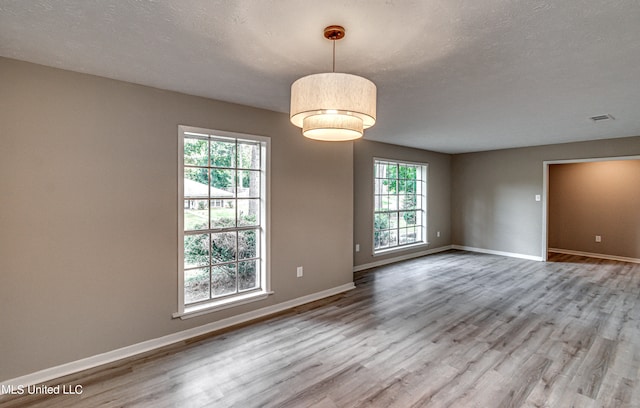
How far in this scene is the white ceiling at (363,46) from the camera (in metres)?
1.65

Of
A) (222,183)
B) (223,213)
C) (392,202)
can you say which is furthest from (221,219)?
(392,202)

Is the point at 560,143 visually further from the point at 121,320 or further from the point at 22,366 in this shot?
the point at 22,366

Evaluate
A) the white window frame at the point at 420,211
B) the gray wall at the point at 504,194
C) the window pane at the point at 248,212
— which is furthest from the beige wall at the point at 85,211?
the gray wall at the point at 504,194

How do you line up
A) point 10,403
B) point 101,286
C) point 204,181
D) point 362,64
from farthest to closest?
point 204,181, point 101,286, point 362,64, point 10,403

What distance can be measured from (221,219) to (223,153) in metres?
0.73

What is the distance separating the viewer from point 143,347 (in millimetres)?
2744

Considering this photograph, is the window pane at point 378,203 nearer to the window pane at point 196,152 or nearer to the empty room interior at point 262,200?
the empty room interior at point 262,200

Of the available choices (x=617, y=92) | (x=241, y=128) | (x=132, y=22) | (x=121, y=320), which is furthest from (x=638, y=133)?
(x=121, y=320)

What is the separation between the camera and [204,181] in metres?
3.21

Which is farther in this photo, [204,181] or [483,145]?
[483,145]

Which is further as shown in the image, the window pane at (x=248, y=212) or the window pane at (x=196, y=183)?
the window pane at (x=248, y=212)

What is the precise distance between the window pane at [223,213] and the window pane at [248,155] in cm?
46

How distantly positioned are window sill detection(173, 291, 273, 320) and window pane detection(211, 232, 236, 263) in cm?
44

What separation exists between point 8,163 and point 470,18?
3253 mm
